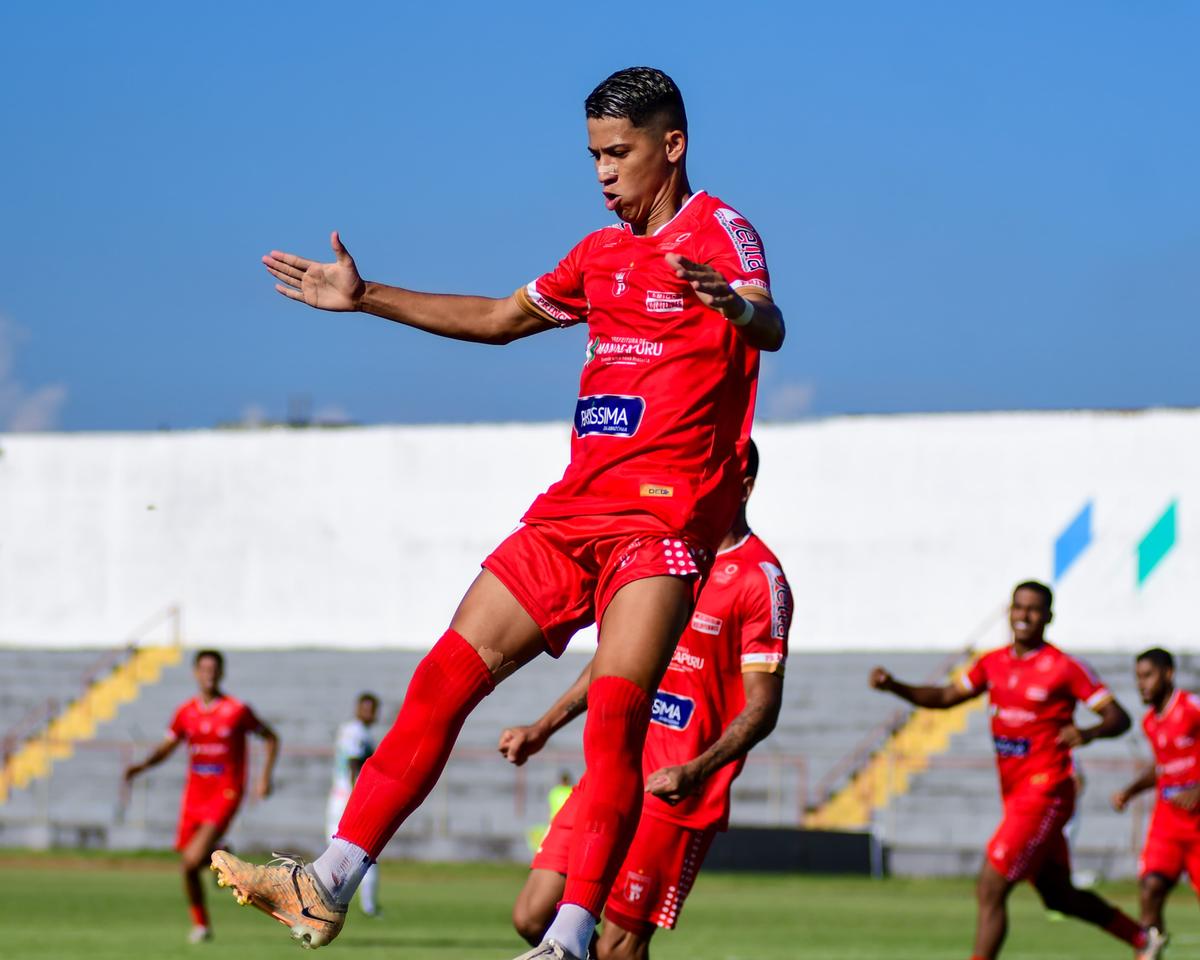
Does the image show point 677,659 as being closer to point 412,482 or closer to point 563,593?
point 563,593

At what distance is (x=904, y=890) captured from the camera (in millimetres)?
25062

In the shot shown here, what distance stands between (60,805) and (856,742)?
12.6m

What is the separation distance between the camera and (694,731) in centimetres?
919

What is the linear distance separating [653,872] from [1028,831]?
5.25 m

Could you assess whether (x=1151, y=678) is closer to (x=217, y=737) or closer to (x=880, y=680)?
(x=880, y=680)

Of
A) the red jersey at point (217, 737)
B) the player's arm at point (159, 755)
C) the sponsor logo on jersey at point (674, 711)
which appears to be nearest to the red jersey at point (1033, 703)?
the sponsor logo on jersey at point (674, 711)

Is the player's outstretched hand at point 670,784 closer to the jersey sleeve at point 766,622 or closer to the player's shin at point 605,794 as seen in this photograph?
the player's shin at point 605,794

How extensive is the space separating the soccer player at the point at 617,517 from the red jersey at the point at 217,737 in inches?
504

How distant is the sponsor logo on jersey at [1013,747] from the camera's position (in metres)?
13.8

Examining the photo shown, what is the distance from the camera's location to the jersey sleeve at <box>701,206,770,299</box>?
21.2ft

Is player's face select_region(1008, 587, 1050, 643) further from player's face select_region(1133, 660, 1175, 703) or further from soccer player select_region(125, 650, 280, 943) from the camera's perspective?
soccer player select_region(125, 650, 280, 943)

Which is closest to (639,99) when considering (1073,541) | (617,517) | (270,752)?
(617,517)

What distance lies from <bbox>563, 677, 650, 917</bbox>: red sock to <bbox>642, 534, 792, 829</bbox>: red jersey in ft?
9.25

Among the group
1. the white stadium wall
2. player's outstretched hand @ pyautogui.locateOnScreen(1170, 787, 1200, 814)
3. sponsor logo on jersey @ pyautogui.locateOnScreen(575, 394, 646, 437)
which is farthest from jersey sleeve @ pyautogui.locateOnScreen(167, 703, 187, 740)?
the white stadium wall
